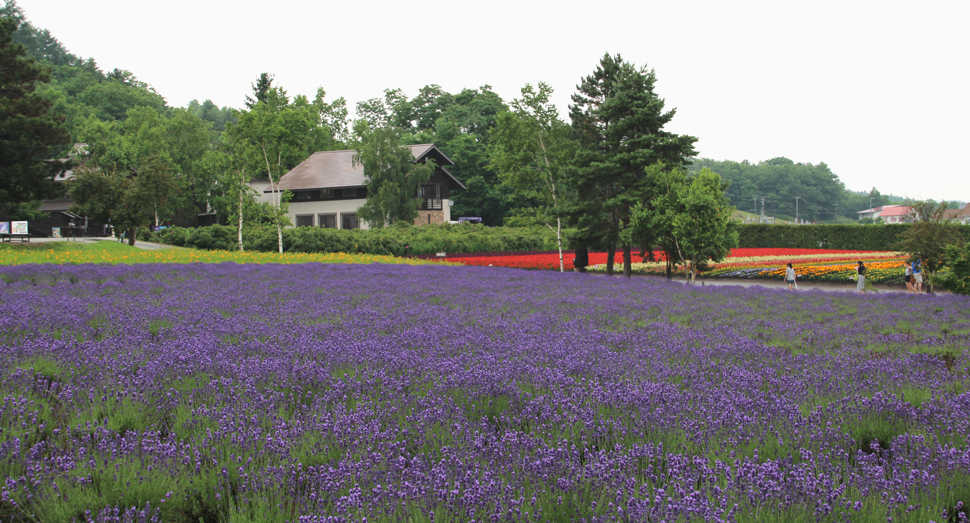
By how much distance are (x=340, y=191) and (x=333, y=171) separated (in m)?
2.87

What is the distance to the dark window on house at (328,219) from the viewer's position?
180 ft

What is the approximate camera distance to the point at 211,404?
4.14 meters

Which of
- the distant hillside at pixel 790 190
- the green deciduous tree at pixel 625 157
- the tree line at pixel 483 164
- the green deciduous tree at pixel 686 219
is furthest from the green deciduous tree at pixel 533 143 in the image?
the distant hillside at pixel 790 190

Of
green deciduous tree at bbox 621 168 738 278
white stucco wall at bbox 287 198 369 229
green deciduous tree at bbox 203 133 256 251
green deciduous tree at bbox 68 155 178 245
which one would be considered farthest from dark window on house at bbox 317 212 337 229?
green deciduous tree at bbox 621 168 738 278

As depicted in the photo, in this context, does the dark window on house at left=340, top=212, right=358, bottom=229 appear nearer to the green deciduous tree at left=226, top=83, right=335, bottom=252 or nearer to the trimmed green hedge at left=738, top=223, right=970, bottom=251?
the green deciduous tree at left=226, top=83, right=335, bottom=252

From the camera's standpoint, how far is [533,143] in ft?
93.7

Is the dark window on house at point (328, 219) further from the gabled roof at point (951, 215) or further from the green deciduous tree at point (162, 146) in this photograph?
the gabled roof at point (951, 215)

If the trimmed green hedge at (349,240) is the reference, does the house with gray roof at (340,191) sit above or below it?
above

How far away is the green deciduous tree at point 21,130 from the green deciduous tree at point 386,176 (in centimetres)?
2266

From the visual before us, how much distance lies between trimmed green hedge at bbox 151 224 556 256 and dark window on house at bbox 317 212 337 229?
15399 mm

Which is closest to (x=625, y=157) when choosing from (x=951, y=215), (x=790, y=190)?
(x=951, y=215)

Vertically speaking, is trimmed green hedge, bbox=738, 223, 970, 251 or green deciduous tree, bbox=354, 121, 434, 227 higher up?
green deciduous tree, bbox=354, 121, 434, 227

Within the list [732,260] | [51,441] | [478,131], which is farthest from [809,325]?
[478,131]

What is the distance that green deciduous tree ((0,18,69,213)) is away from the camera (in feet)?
86.3
